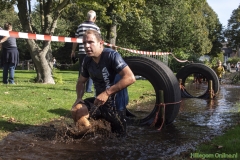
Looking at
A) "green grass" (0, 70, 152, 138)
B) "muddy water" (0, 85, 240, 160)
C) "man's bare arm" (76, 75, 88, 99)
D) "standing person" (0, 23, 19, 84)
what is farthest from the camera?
"standing person" (0, 23, 19, 84)

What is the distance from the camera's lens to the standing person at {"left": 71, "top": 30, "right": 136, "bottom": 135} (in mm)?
4559

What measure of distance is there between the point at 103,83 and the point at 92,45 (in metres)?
0.63

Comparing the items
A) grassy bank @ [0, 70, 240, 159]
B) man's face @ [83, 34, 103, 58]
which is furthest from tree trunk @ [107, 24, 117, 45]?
man's face @ [83, 34, 103, 58]

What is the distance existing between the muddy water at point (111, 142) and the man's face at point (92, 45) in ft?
3.98

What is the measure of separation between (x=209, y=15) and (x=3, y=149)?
67264 millimetres

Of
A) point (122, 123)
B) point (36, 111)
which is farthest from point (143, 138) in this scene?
point (36, 111)

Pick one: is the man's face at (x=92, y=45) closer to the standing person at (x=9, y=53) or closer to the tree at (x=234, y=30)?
the standing person at (x=9, y=53)

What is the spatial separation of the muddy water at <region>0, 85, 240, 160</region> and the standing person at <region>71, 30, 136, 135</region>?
325 millimetres

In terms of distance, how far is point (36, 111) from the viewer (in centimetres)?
662

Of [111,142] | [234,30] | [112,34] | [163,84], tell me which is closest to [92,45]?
[111,142]

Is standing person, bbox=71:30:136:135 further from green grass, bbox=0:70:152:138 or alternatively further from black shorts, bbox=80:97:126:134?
green grass, bbox=0:70:152:138

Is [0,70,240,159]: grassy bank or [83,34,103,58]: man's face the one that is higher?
[83,34,103,58]: man's face

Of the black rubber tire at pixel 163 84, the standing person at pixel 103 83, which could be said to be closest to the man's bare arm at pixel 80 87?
the standing person at pixel 103 83

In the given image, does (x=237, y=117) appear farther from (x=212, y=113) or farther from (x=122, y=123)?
(x=122, y=123)
